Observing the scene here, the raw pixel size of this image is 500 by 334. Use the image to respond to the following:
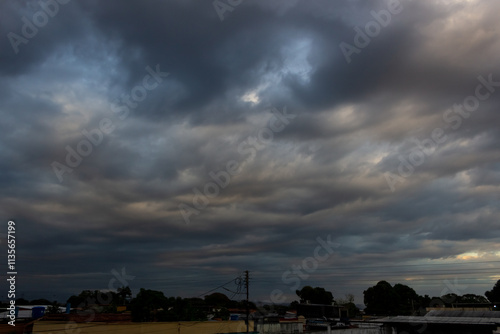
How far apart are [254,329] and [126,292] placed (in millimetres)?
67551

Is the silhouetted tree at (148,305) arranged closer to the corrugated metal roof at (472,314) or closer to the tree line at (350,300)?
the tree line at (350,300)

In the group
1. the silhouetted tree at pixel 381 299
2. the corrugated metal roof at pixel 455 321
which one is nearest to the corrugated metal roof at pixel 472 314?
the corrugated metal roof at pixel 455 321

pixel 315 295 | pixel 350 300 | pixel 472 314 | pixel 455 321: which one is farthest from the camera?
pixel 350 300

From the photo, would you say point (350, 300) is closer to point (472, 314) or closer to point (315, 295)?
point (315, 295)

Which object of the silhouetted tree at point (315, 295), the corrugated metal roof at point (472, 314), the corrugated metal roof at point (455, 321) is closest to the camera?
the corrugated metal roof at point (455, 321)

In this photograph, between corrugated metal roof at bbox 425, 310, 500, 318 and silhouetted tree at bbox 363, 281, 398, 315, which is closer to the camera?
corrugated metal roof at bbox 425, 310, 500, 318

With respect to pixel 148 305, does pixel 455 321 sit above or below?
below

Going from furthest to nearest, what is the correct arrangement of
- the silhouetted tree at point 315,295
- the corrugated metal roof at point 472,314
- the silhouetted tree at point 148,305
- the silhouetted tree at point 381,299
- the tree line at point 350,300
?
the silhouetted tree at point 315,295
the silhouetted tree at point 381,299
the tree line at point 350,300
the silhouetted tree at point 148,305
the corrugated metal roof at point 472,314

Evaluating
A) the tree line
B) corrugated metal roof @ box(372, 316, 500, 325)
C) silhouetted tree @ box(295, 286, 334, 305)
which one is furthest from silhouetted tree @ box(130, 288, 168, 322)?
silhouetted tree @ box(295, 286, 334, 305)

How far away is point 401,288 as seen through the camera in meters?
128

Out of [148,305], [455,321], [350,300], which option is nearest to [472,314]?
[455,321]

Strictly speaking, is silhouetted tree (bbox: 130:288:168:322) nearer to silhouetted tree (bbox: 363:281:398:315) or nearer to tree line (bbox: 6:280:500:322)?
tree line (bbox: 6:280:500:322)

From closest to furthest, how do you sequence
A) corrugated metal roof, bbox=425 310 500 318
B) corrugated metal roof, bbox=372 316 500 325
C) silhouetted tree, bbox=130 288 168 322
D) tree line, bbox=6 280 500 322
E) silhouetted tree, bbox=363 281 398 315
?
corrugated metal roof, bbox=372 316 500 325, corrugated metal roof, bbox=425 310 500 318, silhouetted tree, bbox=130 288 168 322, tree line, bbox=6 280 500 322, silhouetted tree, bbox=363 281 398 315

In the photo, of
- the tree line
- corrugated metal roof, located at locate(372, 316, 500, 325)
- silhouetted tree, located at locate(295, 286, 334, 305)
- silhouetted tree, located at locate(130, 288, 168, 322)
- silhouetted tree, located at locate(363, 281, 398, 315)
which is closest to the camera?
corrugated metal roof, located at locate(372, 316, 500, 325)
